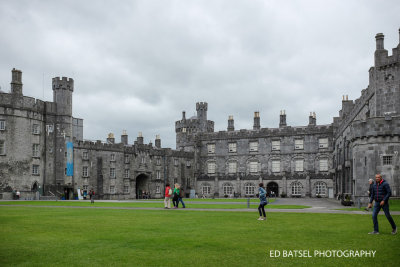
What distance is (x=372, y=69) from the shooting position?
3778 centimetres

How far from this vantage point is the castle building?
114 feet

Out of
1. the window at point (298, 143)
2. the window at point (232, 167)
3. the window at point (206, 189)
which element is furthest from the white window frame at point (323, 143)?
the window at point (206, 189)

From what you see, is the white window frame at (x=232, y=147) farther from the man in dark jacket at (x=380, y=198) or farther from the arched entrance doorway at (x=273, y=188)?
the man in dark jacket at (x=380, y=198)

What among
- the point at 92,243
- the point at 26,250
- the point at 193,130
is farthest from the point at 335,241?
the point at 193,130

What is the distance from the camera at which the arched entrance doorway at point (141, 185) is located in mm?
66394

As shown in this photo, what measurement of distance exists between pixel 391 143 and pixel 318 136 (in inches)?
1382

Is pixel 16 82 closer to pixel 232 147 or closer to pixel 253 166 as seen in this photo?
pixel 232 147

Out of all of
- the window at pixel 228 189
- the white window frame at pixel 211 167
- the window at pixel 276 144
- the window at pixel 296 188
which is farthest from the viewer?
the white window frame at pixel 211 167

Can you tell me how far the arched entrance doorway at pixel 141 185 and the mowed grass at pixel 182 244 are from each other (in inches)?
2033

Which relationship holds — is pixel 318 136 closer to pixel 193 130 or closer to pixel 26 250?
pixel 193 130

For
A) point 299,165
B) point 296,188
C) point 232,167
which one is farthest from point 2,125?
point 299,165

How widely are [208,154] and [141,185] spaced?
523 inches

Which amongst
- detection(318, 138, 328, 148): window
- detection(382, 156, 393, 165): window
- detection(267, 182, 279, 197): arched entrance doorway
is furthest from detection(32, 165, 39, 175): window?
detection(318, 138, 328, 148): window

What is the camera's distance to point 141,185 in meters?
67.4
